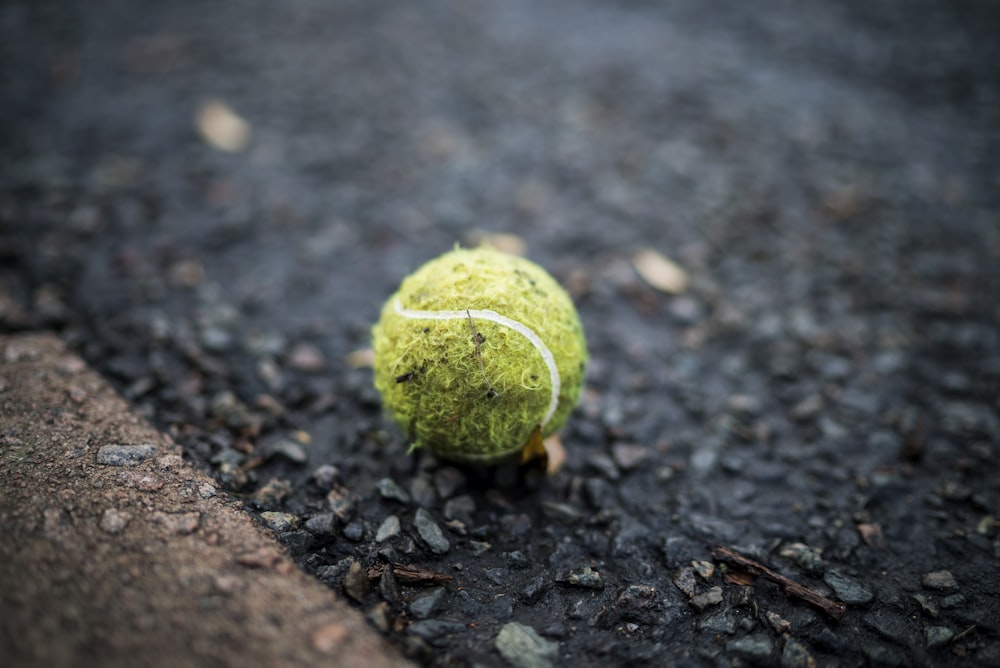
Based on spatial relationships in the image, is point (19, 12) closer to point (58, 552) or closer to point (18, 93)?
point (18, 93)

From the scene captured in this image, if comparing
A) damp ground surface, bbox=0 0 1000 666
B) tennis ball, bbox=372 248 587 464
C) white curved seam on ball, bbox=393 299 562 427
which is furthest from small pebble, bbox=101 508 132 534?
white curved seam on ball, bbox=393 299 562 427

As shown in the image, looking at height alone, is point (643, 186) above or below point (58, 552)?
above

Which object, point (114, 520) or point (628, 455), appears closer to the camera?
point (114, 520)

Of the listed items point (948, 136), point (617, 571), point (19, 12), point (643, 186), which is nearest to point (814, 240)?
point (643, 186)

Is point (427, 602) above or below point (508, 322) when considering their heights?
below

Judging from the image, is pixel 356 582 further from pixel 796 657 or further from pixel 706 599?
pixel 796 657

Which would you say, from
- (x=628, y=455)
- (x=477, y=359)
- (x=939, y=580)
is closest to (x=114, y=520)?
(x=477, y=359)

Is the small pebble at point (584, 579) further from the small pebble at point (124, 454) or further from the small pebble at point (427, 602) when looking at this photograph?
the small pebble at point (124, 454)
